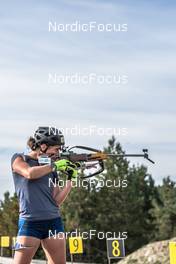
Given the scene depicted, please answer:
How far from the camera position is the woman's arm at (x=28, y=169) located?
6.98 metres

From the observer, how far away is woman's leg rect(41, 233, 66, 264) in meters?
7.25

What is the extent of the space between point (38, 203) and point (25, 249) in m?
0.44

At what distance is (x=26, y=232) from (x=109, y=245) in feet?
41.9

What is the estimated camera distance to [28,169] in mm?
7086

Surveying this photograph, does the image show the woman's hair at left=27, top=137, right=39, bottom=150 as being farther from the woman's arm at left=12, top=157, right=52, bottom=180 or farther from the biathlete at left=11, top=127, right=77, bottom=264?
the woman's arm at left=12, top=157, right=52, bottom=180

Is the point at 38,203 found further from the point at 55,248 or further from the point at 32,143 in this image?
the point at 32,143

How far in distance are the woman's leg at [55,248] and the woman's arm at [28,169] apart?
25.3 inches

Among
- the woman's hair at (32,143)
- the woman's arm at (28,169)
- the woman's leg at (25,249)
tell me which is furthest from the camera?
the woman's hair at (32,143)

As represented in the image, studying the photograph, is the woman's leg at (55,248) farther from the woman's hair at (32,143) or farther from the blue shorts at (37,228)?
the woman's hair at (32,143)

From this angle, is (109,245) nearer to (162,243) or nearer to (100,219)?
(162,243)

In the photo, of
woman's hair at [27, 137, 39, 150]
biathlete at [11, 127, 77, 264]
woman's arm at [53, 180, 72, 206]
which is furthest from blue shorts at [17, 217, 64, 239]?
woman's hair at [27, 137, 39, 150]

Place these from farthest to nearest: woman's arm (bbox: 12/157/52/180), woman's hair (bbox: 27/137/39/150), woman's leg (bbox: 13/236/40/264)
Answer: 1. woman's hair (bbox: 27/137/39/150)
2. woman's leg (bbox: 13/236/40/264)
3. woman's arm (bbox: 12/157/52/180)

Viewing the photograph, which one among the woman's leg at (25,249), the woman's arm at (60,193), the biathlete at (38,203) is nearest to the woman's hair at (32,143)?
the biathlete at (38,203)

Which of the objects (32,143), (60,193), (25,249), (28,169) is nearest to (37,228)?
(25,249)
